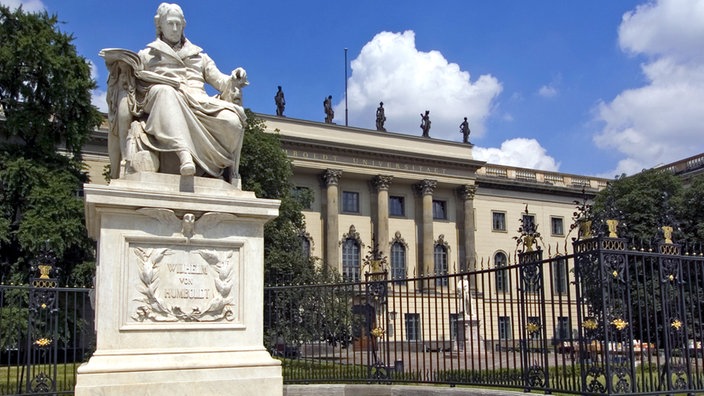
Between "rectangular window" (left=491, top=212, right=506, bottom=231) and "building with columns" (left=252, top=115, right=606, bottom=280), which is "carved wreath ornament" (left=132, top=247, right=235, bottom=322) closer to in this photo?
"building with columns" (left=252, top=115, right=606, bottom=280)

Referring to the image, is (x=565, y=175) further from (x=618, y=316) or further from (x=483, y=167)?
(x=618, y=316)

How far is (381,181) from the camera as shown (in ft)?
191

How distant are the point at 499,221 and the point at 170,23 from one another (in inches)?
2323

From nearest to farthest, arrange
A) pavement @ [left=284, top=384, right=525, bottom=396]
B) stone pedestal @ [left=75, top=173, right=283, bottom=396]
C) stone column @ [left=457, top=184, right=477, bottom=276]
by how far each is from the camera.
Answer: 1. stone pedestal @ [left=75, top=173, right=283, bottom=396]
2. pavement @ [left=284, top=384, right=525, bottom=396]
3. stone column @ [left=457, top=184, right=477, bottom=276]

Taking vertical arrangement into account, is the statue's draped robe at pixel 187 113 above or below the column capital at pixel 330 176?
below

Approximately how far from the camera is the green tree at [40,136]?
104ft

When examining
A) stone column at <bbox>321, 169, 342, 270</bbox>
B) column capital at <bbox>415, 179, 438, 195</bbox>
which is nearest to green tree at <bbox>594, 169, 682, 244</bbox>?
column capital at <bbox>415, 179, 438, 195</bbox>

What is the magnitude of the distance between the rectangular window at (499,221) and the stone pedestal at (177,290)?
192 feet

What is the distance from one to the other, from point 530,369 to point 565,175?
6209 cm

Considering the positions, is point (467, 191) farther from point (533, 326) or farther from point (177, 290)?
point (177, 290)

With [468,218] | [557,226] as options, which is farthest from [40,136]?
[557,226]

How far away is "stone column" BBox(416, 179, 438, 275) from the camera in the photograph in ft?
195

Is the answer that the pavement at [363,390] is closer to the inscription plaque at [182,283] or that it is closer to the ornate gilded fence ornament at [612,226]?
the ornate gilded fence ornament at [612,226]

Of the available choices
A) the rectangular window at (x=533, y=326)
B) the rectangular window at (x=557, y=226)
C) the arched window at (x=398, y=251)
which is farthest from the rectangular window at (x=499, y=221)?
the rectangular window at (x=533, y=326)
